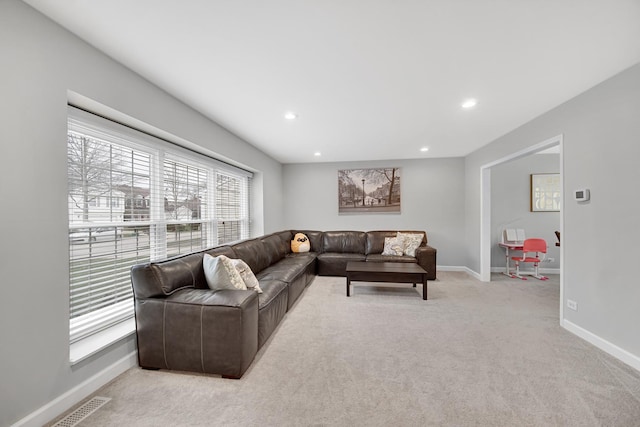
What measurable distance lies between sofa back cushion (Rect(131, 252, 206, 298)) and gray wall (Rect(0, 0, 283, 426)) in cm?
44

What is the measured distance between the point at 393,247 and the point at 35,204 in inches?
192

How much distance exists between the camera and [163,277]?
205cm

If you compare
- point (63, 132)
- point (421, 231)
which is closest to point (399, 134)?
point (421, 231)

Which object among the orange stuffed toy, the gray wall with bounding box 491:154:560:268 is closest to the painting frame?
the gray wall with bounding box 491:154:560:268

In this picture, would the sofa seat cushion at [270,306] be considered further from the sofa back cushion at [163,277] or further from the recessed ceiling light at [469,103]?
the recessed ceiling light at [469,103]

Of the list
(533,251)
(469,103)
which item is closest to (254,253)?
(469,103)

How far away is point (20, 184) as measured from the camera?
1380 mm

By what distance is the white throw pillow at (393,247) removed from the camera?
4953 mm

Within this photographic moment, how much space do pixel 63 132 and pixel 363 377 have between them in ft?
8.96

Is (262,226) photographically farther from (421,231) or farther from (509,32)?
(509,32)

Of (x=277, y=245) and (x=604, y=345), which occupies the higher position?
(x=277, y=245)

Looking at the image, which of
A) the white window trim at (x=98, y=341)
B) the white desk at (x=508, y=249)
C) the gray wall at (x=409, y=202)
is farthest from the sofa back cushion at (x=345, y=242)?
the white window trim at (x=98, y=341)

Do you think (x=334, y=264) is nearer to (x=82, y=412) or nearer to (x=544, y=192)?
(x=82, y=412)

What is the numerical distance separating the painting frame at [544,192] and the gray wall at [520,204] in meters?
0.07
